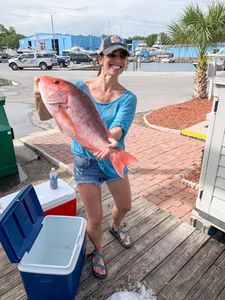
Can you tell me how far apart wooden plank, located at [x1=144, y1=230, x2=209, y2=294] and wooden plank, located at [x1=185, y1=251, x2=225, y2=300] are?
8.7 inches

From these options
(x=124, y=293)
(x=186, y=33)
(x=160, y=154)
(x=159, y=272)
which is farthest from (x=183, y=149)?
(x=186, y=33)

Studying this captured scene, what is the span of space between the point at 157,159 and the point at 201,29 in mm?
6106

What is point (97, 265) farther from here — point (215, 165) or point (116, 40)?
point (116, 40)

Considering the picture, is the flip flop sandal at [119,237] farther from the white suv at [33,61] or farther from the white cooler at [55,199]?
the white suv at [33,61]

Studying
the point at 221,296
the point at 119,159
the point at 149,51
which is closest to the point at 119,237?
the point at 221,296

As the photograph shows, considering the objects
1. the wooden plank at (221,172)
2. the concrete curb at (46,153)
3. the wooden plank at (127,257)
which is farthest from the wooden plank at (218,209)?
the concrete curb at (46,153)

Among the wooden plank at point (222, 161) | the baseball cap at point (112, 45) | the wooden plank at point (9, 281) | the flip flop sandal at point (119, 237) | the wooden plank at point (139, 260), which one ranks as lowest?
the wooden plank at point (9, 281)

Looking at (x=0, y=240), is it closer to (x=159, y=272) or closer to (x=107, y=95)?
(x=107, y=95)

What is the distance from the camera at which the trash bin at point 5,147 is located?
14.1 ft

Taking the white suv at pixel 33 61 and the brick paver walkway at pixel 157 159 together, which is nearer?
the brick paver walkway at pixel 157 159

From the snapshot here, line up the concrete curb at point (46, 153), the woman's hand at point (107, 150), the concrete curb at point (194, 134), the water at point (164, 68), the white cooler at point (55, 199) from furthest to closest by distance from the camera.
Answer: the water at point (164, 68)
the concrete curb at point (194, 134)
the concrete curb at point (46, 153)
the white cooler at point (55, 199)
the woman's hand at point (107, 150)

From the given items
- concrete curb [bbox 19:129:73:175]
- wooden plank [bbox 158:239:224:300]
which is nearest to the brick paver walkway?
concrete curb [bbox 19:129:73:175]

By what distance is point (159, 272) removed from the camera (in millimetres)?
2453

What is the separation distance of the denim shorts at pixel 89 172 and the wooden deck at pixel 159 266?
3.30 ft
